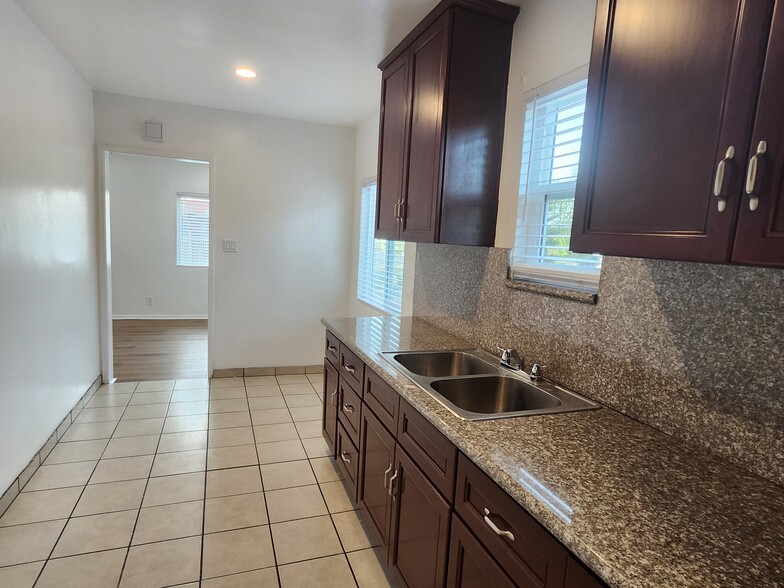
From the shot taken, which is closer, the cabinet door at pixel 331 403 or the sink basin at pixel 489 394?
the sink basin at pixel 489 394

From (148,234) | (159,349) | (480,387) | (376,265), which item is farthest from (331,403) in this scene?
(148,234)

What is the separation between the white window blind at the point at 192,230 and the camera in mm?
6820

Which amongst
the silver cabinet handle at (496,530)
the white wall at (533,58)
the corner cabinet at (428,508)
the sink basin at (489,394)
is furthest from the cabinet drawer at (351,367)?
the silver cabinet handle at (496,530)

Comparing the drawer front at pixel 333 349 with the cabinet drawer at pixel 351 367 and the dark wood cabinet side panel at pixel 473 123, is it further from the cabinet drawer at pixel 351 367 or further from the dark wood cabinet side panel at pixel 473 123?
the dark wood cabinet side panel at pixel 473 123

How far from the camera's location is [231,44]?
2.51 m

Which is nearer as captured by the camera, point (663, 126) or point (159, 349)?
point (663, 126)

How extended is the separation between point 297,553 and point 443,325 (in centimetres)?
138

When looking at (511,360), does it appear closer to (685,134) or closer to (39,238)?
(685,134)

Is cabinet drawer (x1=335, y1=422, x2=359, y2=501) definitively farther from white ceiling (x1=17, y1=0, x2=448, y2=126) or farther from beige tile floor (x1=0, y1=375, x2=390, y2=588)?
white ceiling (x1=17, y1=0, x2=448, y2=126)

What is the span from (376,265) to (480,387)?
2.25m

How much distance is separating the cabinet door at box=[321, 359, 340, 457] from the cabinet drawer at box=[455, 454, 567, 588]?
4.59ft

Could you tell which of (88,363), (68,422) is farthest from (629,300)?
(88,363)

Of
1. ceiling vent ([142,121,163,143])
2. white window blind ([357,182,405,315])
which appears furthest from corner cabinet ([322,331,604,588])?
ceiling vent ([142,121,163,143])

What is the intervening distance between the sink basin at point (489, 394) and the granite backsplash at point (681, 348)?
0.14m
